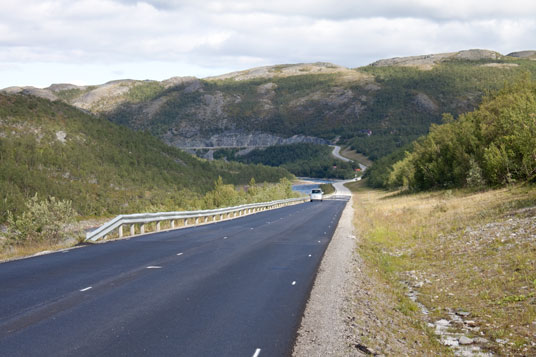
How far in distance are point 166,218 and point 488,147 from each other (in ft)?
84.6

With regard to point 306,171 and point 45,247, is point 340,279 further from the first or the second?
point 306,171

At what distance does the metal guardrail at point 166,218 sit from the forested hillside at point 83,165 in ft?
37.9

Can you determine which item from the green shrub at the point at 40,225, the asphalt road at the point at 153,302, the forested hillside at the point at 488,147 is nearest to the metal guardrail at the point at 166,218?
the green shrub at the point at 40,225

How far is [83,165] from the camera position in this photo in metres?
74.2

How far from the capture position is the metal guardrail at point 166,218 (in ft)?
65.3

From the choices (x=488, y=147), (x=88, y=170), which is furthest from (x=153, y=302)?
(x=88, y=170)

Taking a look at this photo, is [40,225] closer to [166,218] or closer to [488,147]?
[166,218]

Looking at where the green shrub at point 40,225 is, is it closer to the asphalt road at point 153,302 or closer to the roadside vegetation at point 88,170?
the asphalt road at point 153,302

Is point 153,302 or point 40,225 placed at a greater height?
point 40,225

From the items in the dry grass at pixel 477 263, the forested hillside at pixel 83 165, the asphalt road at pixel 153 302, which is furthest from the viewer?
the forested hillside at pixel 83 165

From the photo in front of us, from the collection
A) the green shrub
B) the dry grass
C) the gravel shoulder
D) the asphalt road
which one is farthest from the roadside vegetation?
the gravel shoulder

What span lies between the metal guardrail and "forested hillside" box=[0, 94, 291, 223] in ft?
37.9

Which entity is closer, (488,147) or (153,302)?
(153,302)

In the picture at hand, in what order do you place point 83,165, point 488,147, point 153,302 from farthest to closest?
point 83,165 < point 488,147 < point 153,302
